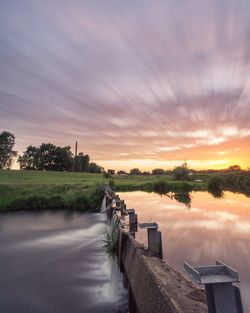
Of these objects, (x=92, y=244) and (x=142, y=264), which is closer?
(x=142, y=264)

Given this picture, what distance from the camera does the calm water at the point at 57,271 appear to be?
6.55m

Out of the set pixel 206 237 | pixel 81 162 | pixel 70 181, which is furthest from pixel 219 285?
pixel 81 162

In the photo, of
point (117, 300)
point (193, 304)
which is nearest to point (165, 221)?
point (117, 300)

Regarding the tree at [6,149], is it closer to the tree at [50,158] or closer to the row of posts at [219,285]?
the tree at [50,158]

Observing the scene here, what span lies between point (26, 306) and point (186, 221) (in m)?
11.8

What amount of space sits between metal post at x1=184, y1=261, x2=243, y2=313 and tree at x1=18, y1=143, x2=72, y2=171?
7759cm

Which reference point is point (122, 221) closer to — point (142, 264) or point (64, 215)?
point (142, 264)

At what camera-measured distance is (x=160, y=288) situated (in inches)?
147

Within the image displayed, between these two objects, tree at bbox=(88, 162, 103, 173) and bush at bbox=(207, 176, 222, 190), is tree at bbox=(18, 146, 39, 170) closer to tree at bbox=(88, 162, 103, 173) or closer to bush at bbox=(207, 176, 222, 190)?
tree at bbox=(88, 162, 103, 173)

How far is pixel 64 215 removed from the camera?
62.7 ft

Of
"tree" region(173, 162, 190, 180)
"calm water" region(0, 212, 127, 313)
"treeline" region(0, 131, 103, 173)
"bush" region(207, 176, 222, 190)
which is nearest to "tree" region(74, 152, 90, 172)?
"treeline" region(0, 131, 103, 173)

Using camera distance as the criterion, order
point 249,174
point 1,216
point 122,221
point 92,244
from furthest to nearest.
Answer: point 249,174
point 1,216
point 92,244
point 122,221

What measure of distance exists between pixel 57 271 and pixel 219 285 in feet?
25.8

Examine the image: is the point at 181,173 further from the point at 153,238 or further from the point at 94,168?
the point at 153,238
